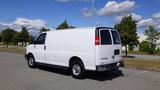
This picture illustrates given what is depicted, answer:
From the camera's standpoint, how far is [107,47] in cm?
1080

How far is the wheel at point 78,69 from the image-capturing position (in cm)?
1095

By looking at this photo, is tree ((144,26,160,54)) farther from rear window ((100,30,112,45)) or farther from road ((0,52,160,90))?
rear window ((100,30,112,45))

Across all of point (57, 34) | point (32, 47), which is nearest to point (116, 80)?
point (57, 34)

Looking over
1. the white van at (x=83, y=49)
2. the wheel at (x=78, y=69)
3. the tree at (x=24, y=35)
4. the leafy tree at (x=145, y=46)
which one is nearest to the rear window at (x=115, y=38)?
the white van at (x=83, y=49)

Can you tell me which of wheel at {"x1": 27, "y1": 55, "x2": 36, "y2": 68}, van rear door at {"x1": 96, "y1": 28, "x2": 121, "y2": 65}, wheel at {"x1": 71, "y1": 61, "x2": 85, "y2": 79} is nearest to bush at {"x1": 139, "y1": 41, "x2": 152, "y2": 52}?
wheel at {"x1": 27, "y1": 55, "x2": 36, "y2": 68}

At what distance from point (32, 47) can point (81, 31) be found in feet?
14.3

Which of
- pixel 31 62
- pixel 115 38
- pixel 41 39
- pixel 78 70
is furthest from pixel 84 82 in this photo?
pixel 31 62

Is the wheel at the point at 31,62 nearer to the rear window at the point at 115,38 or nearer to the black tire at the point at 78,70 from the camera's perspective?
the black tire at the point at 78,70

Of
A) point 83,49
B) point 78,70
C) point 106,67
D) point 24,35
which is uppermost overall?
point 24,35

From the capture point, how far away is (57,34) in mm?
12523

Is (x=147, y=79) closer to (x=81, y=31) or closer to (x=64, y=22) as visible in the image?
(x=81, y=31)

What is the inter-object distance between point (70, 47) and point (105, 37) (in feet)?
5.69

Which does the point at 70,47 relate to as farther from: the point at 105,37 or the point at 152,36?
the point at 152,36

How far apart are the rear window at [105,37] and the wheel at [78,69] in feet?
4.53
